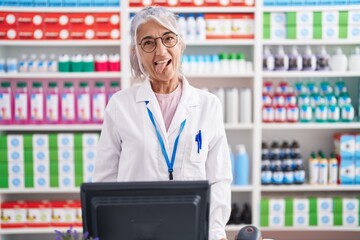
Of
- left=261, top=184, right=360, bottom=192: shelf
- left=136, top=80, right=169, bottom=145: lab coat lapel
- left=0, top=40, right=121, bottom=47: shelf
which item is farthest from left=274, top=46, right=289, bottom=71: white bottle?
left=136, top=80, right=169, bottom=145: lab coat lapel

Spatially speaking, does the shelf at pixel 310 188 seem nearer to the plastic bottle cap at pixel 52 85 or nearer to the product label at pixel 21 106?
the plastic bottle cap at pixel 52 85

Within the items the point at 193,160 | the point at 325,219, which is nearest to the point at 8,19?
the point at 193,160

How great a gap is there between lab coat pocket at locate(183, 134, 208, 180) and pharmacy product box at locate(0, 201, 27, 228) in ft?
8.28

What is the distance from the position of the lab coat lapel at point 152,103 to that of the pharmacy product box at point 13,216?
8.07ft

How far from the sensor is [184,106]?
7.23ft

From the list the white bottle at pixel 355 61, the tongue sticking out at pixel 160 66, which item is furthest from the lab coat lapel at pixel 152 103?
the white bottle at pixel 355 61

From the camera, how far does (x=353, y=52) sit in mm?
4438

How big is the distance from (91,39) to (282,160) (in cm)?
181

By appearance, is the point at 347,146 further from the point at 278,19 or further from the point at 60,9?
the point at 60,9

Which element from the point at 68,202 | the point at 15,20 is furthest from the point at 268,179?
the point at 15,20

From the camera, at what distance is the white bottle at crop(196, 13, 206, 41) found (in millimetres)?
4184

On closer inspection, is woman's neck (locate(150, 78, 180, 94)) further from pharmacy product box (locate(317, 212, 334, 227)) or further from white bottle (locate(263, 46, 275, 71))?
pharmacy product box (locate(317, 212, 334, 227))

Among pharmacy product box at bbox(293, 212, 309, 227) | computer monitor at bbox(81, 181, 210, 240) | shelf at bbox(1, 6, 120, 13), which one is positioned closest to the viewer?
computer monitor at bbox(81, 181, 210, 240)

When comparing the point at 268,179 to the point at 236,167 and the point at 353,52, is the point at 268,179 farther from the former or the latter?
the point at 353,52
